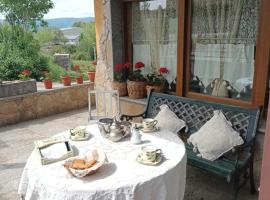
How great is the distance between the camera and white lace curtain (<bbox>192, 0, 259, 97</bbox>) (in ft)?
9.21

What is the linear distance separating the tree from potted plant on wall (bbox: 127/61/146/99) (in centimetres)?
670

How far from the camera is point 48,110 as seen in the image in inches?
201

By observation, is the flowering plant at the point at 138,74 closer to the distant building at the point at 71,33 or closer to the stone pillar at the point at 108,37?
the stone pillar at the point at 108,37

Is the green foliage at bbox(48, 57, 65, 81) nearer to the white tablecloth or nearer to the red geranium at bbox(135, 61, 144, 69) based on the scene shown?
the red geranium at bbox(135, 61, 144, 69)

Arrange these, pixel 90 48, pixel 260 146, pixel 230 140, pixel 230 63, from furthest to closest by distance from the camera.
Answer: pixel 90 48
pixel 230 63
pixel 260 146
pixel 230 140

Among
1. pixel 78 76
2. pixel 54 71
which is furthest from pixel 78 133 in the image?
pixel 54 71

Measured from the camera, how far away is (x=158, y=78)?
3.64 m

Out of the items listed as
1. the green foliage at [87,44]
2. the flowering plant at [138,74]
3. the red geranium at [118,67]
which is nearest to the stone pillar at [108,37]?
the red geranium at [118,67]

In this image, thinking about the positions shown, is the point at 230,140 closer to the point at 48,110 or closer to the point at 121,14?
the point at 121,14

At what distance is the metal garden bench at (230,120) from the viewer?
2.26m

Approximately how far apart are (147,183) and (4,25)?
22.3ft

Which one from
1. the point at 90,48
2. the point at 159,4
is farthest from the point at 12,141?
the point at 90,48

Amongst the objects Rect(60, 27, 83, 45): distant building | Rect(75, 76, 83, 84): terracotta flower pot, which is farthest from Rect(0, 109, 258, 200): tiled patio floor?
Rect(60, 27, 83, 45): distant building

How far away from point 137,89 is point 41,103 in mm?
2234
